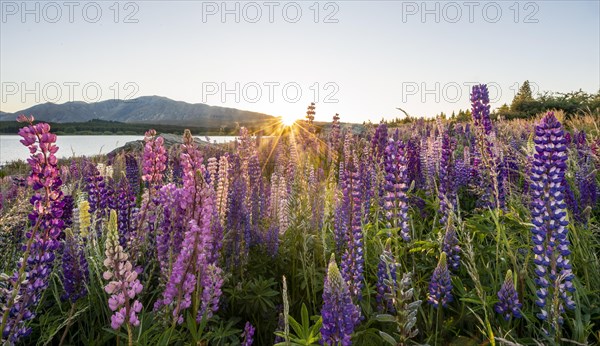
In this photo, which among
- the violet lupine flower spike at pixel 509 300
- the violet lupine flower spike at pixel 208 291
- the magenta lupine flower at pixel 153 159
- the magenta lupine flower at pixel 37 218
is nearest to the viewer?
the magenta lupine flower at pixel 37 218

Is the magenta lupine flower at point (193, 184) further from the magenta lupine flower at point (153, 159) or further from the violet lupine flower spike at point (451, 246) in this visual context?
the violet lupine flower spike at point (451, 246)

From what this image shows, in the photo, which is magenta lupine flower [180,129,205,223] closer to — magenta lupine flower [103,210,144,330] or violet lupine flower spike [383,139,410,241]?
magenta lupine flower [103,210,144,330]

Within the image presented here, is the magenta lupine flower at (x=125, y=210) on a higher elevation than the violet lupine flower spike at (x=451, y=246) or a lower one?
higher

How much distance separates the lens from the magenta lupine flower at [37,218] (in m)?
2.02

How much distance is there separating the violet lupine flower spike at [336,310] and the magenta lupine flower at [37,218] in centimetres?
145

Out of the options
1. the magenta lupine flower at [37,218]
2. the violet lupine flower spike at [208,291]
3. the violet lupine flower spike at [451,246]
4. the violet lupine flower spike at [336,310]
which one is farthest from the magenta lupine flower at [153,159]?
the violet lupine flower spike at [451,246]

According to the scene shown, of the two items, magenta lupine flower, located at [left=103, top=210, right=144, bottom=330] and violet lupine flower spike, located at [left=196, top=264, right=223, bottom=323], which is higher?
magenta lupine flower, located at [left=103, top=210, right=144, bottom=330]

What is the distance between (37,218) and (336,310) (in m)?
1.71

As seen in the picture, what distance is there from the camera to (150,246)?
3.33 m

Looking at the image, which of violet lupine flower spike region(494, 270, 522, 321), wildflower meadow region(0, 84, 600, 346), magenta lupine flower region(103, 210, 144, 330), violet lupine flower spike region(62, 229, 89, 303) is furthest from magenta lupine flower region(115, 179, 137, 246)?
violet lupine flower spike region(494, 270, 522, 321)

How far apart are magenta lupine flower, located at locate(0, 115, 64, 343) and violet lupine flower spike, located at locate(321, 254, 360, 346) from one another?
57.1 inches

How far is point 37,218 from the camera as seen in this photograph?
2.19 meters

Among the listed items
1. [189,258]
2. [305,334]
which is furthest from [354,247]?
[189,258]

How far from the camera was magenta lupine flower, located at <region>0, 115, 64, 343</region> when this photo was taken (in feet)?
6.62
